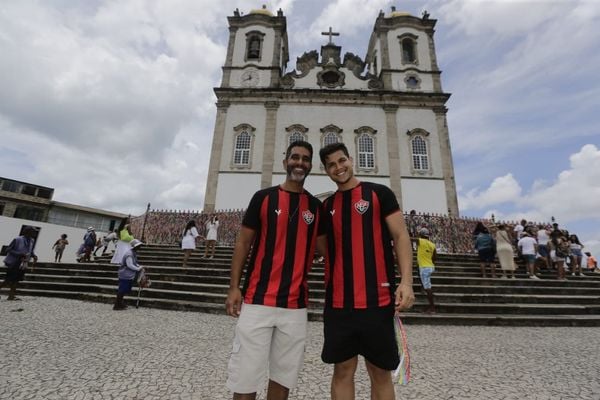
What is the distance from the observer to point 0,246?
15.4m

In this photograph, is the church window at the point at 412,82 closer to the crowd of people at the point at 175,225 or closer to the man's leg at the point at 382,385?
the crowd of people at the point at 175,225

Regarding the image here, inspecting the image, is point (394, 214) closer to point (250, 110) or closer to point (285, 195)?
point (285, 195)

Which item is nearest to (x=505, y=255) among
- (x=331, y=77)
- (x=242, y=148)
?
(x=242, y=148)

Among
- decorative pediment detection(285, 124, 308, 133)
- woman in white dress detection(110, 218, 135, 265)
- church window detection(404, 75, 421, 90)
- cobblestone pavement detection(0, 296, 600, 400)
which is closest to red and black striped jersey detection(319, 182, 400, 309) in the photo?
cobblestone pavement detection(0, 296, 600, 400)

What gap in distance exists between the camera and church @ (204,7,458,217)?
18.0 m

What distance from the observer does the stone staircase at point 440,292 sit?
573 cm

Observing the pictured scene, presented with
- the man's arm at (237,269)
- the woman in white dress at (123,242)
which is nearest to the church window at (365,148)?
the woman in white dress at (123,242)

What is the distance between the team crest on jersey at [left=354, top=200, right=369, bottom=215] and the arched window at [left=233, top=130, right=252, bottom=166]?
17216mm

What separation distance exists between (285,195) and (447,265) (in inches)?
367

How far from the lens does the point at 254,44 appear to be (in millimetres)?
22609

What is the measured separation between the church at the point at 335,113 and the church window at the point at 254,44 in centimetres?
8

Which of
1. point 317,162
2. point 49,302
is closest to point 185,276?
point 49,302

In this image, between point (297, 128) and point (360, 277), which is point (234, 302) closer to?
point (360, 277)

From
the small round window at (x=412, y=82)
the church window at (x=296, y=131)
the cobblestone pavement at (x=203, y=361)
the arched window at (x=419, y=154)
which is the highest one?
the small round window at (x=412, y=82)
